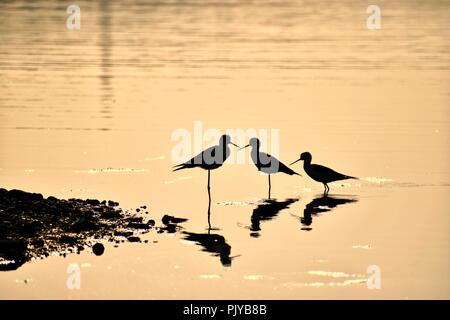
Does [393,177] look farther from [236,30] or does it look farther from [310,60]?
[236,30]

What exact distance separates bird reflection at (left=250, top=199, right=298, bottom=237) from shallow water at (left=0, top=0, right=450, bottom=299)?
81mm

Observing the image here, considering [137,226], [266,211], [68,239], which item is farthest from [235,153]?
[68,239]

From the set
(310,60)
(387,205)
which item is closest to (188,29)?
(310,60)

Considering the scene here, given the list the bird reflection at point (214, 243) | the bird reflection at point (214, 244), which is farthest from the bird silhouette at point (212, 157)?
the bird reflection at point (214, 244)

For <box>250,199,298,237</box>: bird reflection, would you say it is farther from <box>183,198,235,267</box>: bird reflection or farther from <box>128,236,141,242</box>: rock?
<box>128,236,141,242</box>: rock

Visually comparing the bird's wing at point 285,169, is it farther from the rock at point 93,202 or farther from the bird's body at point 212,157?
the rock at point 93,202

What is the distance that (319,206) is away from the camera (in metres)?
20.0

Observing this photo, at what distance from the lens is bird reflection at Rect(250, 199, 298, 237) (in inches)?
724

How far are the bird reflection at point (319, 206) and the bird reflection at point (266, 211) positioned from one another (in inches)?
16.7

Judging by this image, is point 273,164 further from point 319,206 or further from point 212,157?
point 319,206

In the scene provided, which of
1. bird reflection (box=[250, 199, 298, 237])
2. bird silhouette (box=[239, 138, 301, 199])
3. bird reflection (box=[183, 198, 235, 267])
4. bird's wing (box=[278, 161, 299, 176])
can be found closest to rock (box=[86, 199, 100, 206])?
bird reflection (box=[183, 198, 235, 267])

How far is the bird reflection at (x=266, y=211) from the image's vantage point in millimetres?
18397

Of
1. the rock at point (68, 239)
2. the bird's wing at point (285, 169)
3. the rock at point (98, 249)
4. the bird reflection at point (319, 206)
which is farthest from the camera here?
the bird's wing at point (285, 169)

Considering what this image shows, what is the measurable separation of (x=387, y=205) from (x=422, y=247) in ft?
9.94
